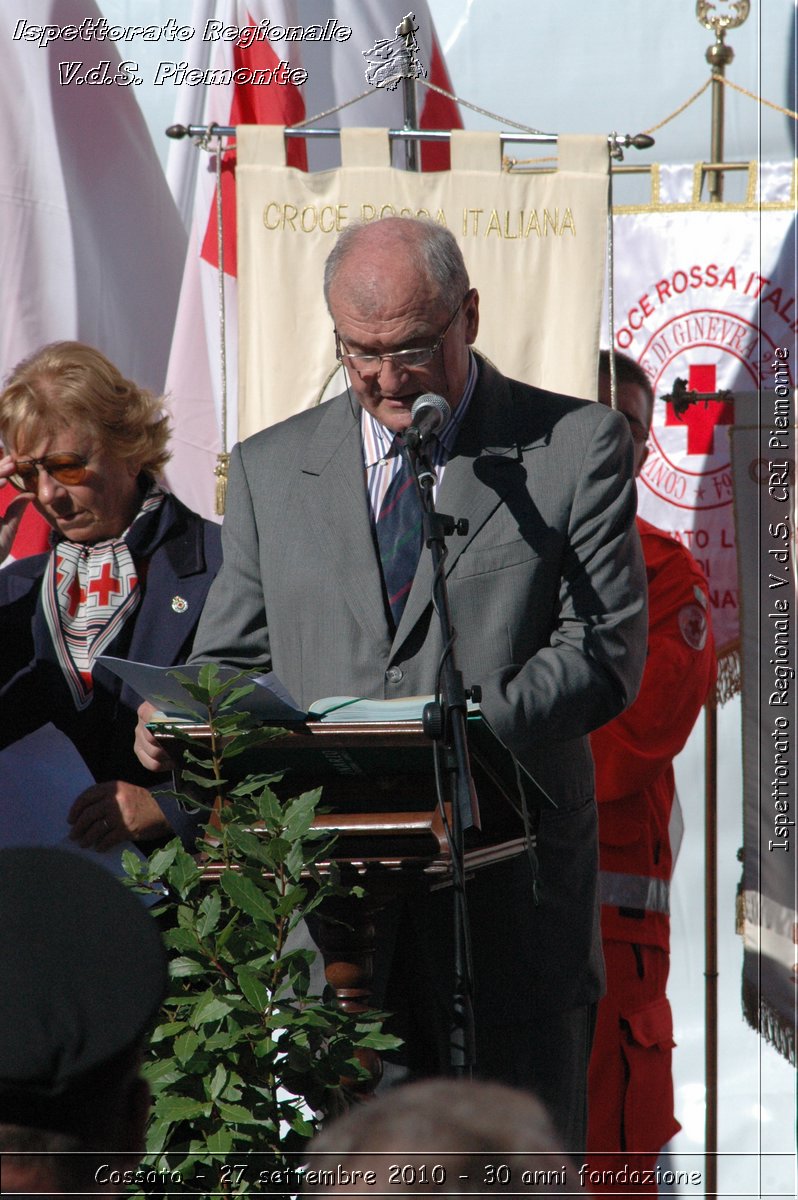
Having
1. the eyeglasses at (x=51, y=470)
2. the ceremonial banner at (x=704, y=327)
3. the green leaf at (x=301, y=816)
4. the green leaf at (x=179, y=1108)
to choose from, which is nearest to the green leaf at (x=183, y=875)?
the green leaf at (x=301, y=816)

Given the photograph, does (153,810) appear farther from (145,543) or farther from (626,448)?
(626,448)

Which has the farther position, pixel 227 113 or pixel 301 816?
pixel 227 113

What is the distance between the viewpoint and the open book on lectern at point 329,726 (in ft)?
7.23

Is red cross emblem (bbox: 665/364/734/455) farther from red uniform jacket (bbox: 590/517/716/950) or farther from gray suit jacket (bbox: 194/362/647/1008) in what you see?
gray suit jacket (bbox: 194/362/647/1008)

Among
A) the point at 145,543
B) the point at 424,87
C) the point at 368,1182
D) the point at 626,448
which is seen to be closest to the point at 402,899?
the point at 626,448

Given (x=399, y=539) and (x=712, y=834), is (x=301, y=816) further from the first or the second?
(x=712, y=834)

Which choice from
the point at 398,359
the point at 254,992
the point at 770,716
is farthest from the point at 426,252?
the point at 770,716

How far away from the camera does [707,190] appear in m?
4.90

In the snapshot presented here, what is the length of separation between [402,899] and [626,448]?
3.10 feet

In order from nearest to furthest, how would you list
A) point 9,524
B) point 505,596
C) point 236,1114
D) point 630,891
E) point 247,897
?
point 236,1114 → point 247,897 → point 505,596 → point 9,524 → point 630,891

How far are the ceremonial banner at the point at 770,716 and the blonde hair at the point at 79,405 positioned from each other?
1.70m

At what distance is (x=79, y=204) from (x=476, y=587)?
2.56 m

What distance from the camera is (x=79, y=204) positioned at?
477 centimetres

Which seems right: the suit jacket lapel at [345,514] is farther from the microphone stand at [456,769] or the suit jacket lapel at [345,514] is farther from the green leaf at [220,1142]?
the green leaf at [220,1142]
